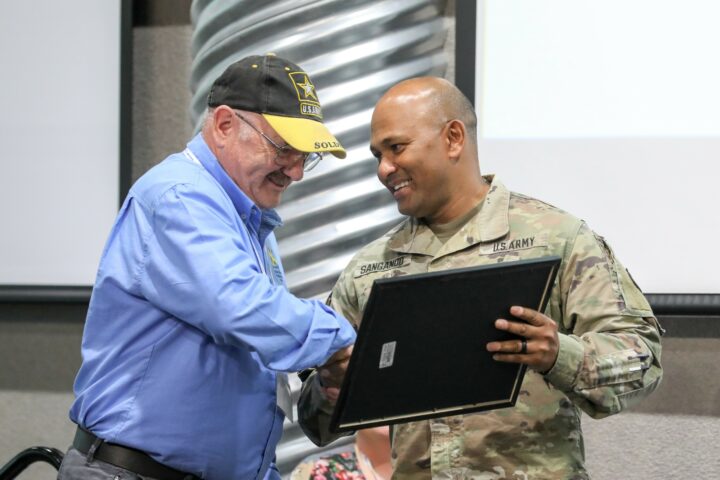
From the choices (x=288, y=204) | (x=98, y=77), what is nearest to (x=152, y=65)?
(x=98, y=77)

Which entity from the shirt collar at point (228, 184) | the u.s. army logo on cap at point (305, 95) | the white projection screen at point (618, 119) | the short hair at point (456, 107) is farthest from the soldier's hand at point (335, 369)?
the white projection screen at point (618, 119)

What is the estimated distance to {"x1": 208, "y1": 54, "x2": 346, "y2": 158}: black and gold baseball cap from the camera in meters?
1.76

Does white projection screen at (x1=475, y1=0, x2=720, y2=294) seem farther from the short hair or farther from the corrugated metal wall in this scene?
the short hair

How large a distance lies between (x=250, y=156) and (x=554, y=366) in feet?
2.13

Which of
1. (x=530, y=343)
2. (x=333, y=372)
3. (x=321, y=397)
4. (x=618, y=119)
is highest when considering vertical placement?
(x=618, y=119)

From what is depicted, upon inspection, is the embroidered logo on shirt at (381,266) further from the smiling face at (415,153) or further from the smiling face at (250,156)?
the smiling face at (250,156)

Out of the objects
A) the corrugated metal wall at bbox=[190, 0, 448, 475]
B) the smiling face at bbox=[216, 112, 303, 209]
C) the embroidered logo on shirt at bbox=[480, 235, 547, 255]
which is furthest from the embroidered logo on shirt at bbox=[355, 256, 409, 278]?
the corrugated metal wall at bbox=[190, 0, 448, 475]

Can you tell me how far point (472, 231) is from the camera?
1926 mm

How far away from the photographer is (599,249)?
1.83 metres

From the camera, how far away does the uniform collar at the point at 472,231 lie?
1905 millimetres

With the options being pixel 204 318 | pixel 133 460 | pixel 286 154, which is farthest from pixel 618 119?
pixel 133 460

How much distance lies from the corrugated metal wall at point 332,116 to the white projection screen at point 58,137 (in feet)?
2.44

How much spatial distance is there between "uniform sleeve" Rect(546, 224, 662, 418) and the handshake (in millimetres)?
349

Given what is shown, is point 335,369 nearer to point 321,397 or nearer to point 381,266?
point 321,397
